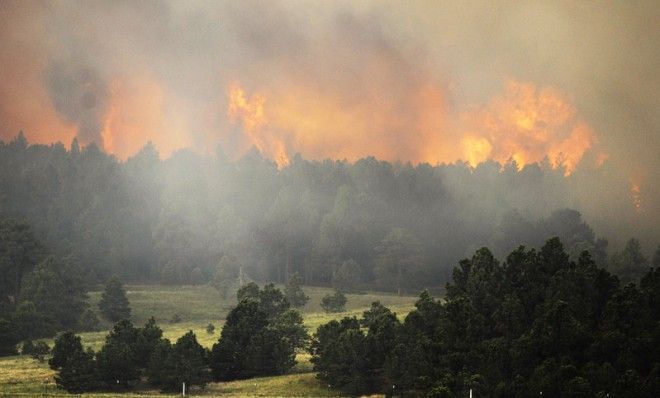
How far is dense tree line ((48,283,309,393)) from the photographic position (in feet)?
341

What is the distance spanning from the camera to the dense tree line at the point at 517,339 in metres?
82.5

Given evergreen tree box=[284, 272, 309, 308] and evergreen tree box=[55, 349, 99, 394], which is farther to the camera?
evergreen tree box=[284, 272, 309, 308]

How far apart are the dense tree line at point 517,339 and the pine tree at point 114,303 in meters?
72.4

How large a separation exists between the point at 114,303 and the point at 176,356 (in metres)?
74.3

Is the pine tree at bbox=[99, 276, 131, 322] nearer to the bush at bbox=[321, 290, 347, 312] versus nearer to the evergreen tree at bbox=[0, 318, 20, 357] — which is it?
the evergreen tree at bbox=[0, 318, 20, 357]

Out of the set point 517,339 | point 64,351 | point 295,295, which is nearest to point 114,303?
point 295,295

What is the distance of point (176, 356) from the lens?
10425cm

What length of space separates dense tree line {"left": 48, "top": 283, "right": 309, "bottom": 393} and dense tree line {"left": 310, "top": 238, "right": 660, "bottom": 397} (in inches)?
331

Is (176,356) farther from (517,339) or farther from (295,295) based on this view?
(295,295)

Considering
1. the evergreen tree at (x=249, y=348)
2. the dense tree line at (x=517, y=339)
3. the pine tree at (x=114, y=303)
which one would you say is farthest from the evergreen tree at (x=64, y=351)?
the pine tree at (x=114, y=303)

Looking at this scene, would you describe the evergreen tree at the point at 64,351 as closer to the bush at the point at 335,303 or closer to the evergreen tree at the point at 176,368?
the evergreen tree at the point at 176,368

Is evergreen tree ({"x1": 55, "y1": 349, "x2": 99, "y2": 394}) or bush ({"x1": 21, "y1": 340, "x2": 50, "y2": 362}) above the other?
bush ({"x1": 21, "y1": 340, "x2": 50, "y2": 362})

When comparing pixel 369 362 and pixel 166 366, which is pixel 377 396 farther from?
pixel 166 366

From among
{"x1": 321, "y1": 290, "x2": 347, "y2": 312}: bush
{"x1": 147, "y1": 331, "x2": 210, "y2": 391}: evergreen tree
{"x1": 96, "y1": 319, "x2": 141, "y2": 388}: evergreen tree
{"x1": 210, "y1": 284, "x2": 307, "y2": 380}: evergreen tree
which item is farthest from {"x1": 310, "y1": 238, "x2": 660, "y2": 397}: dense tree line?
{"x1": 321, "y1": 290, "x2": 347, "y2": 312}: bush
